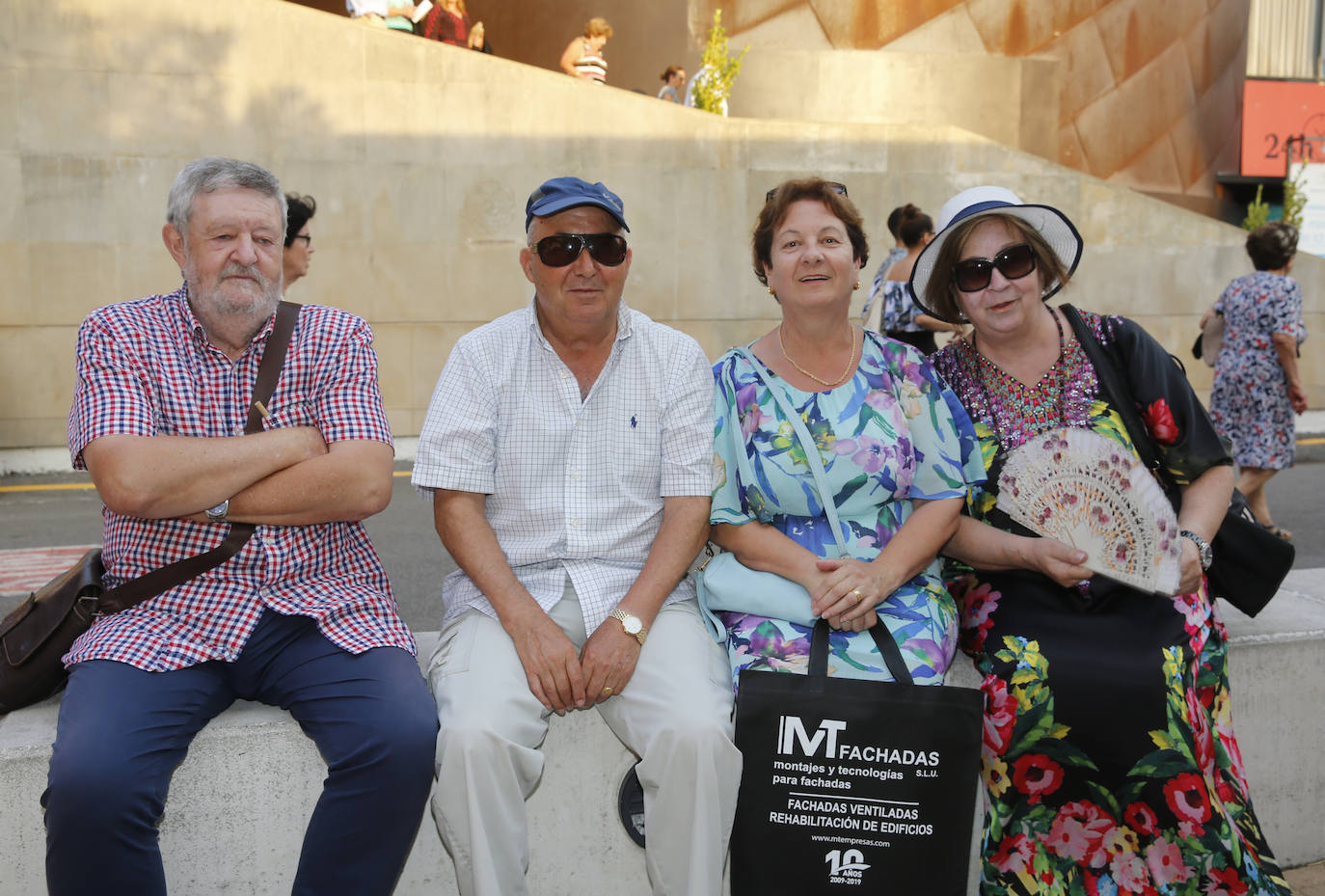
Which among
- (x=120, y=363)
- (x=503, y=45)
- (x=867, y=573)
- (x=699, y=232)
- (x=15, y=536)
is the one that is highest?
(x=503, y=45)

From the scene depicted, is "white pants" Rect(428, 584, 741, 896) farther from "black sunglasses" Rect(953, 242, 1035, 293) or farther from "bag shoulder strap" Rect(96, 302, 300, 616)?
"black sunglasses" Rect(953, 242, 1035, 293)

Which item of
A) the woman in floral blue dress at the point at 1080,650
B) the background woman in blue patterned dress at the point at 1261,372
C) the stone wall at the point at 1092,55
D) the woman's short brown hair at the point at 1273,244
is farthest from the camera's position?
the stone wall at the point at 1092,55

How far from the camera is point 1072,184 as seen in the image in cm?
1278

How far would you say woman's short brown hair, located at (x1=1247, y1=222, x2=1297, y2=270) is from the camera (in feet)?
23.8

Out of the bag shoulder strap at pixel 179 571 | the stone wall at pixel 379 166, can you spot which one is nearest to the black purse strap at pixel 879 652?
the bag shoulder strap at pixel 179 571

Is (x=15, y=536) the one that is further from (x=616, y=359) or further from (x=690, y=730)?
(x=690, y=730)

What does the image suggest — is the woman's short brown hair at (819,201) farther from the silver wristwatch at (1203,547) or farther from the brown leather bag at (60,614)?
the brown leather bag at (60,614)

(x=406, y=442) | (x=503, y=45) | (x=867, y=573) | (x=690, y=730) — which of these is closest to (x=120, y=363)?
(x=690, y=730)

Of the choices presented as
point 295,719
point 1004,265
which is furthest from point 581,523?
point 1004,265

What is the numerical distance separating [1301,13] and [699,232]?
14483 mm

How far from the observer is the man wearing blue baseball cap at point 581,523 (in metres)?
2.71

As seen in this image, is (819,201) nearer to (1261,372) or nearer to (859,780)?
(859,780)

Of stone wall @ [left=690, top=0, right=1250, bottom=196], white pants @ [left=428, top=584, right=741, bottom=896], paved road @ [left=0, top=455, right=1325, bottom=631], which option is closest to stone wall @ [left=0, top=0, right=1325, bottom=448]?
paved road @ [left=0, top=455, right=1325, bottom=631]

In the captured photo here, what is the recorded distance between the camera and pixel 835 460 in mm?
3059
